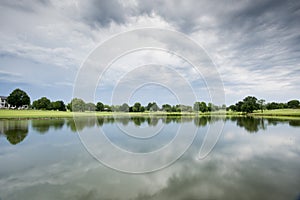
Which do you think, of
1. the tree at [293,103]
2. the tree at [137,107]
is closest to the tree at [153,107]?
the tree at [137,107]

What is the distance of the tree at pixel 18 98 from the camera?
48.7m

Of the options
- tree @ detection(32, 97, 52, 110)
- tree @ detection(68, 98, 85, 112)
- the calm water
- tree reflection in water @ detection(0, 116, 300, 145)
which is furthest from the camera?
tree @ detection(32, 97, 52, 110)

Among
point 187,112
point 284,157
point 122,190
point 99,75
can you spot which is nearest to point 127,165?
point 122,190

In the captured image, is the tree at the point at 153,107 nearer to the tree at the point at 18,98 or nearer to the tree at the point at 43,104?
the tree at the point at 43,104

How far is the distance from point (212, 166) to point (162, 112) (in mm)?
59529

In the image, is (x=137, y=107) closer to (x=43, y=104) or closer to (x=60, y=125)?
(x=43, y=104)

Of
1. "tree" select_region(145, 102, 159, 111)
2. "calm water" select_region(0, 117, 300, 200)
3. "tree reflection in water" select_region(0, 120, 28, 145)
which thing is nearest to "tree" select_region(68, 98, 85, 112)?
"tree reflection in water" select_region(0, 120, 28, 145)

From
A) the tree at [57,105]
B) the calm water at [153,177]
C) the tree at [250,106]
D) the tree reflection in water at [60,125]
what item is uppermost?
the tree at [57,105]

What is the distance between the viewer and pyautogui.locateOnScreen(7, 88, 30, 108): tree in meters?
48.7

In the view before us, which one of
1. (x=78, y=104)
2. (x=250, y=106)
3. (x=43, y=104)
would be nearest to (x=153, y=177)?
(x=78, y=104)

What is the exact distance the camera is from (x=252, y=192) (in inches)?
194

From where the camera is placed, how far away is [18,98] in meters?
49.4

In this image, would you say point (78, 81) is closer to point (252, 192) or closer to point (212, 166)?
point (212, 166)

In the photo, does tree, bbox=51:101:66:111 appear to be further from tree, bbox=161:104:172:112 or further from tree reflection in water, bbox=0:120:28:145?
tree reflection in water, bbox=0:120:28:145
